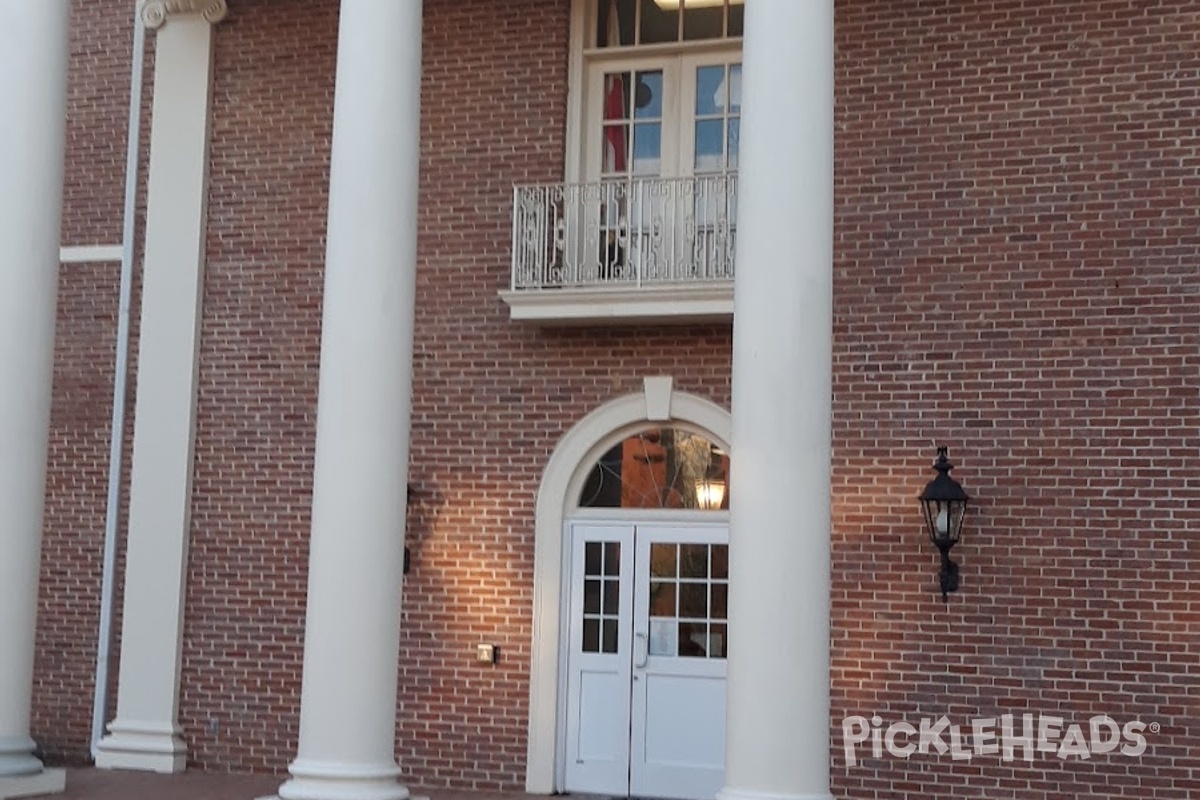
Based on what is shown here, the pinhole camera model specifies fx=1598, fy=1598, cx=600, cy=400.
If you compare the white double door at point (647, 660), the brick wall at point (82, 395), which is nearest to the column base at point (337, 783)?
the white double door at point (647, 660)

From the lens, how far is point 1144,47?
11.1m

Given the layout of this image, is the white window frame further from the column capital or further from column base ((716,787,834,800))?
column base ((716,787,834,800))

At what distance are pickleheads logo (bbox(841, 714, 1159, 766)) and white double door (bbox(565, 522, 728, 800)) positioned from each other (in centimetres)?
118

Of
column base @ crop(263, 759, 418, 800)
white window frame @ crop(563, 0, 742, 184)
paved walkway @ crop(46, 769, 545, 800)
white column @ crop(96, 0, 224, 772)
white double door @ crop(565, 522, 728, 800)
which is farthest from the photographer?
white column @ crop(96, 0, 224, 772)

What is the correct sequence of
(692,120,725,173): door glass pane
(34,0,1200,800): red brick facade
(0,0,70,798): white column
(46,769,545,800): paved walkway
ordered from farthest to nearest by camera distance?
1. (692,120,725,173): door glass pane
2. (46,769,545,800): paved walkway
3. (0,0,70,798): white column
4. (34,0,1200,800): red brick facade

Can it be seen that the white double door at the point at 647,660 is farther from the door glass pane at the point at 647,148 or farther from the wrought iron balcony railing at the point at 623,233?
the door glass pane at the point at 647,148

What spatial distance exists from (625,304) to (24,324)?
429cm

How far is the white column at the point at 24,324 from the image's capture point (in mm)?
11102

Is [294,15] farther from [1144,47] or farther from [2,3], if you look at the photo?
[1144,47]

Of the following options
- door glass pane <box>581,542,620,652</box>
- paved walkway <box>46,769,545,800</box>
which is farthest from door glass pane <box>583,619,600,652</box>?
paved walkway <box>46,769,545,800</box>

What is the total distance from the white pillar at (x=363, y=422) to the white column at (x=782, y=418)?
2314mm

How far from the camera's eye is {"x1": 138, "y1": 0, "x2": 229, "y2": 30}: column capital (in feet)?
44.8

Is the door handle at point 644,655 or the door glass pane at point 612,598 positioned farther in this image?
the door glass pane at point 612,598

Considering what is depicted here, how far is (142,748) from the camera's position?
12984 mm
